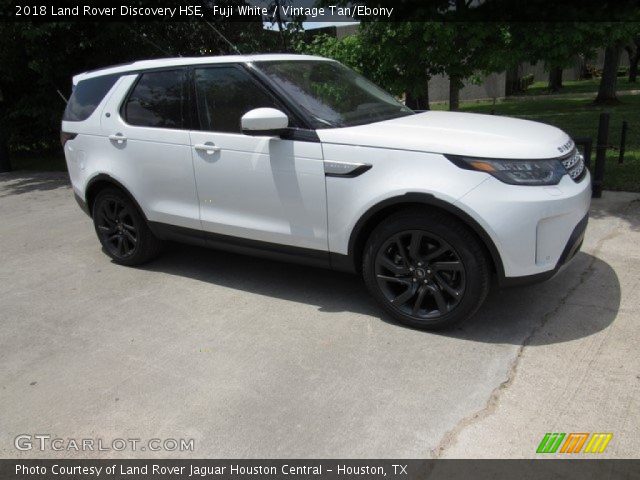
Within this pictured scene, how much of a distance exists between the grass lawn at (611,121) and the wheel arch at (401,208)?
4388 millimetres

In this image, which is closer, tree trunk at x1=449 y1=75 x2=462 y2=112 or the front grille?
the front grille

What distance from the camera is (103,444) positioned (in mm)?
2721

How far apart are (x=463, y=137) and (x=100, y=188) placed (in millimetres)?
3449

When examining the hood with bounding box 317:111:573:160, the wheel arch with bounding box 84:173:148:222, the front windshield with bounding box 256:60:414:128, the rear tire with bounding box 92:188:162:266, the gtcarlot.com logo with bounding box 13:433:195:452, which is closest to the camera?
the gtcarlot.com logo with bounding box 13:433:195:452

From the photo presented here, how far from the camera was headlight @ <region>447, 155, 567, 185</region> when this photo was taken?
3.20 metres

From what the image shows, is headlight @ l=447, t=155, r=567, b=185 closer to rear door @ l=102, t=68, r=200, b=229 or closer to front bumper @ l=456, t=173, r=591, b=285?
front bumper @ l=456, t=173, r=591, b=285

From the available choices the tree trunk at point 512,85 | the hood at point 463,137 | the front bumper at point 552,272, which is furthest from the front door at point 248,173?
the tree trunk at point 512,85

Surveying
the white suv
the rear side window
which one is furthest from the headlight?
the rear side window

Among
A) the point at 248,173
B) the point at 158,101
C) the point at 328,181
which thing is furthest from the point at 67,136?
the point at 328,181

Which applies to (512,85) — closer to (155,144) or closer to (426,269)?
(155,144)

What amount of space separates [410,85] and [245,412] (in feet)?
20.1

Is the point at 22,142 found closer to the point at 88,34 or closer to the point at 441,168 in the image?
the point at 88,34

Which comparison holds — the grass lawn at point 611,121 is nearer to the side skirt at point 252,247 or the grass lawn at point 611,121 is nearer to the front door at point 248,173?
the side skirt at point 252,247

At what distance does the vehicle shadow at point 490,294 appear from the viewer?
3572 mm
